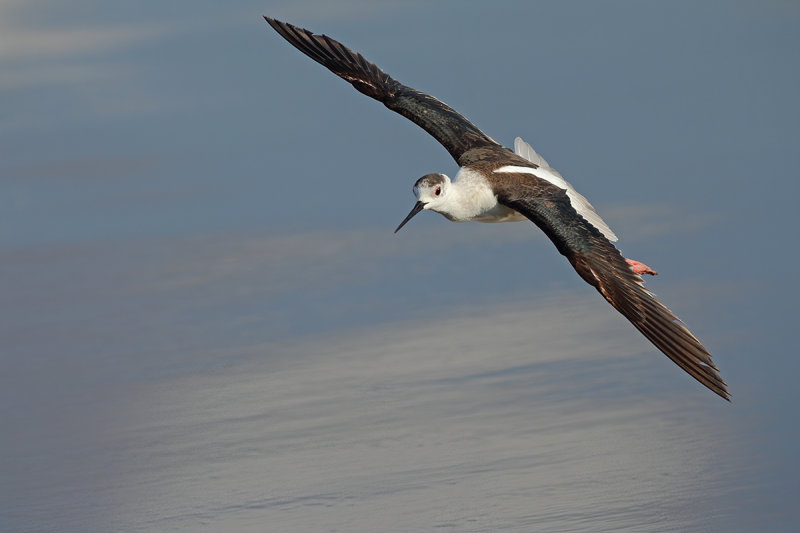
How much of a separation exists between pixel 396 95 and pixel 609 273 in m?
4.08

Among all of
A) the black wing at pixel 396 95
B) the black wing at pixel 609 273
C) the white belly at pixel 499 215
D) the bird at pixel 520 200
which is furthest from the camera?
the black wing at pixel 396 95

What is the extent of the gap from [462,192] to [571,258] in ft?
5.90

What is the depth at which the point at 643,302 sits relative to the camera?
12984mm

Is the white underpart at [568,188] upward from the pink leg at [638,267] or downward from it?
upward

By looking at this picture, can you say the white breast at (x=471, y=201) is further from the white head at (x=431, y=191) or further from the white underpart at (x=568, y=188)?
the white underpart at (x=568, y=188)

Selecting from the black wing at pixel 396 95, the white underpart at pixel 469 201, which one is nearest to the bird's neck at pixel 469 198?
the white underpart at pixel 469 201

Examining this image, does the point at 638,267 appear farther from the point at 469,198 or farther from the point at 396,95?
the point at 396,95

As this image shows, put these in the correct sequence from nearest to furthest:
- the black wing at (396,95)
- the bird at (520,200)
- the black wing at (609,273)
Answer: the black wing at (609,273) → the bird at (520,200) → the black wing at (396,95)

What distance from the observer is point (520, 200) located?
14281mm

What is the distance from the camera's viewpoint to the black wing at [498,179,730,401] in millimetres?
12414

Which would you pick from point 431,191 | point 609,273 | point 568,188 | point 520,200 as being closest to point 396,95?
point 431,191

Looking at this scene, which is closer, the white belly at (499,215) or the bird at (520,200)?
the bird at (520,200)

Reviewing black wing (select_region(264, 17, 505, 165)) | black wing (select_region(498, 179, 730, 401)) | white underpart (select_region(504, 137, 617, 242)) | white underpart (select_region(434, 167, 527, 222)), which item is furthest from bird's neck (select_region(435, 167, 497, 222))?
black wing (select_region(264, 17, 505, 165))

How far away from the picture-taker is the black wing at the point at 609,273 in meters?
12.4
